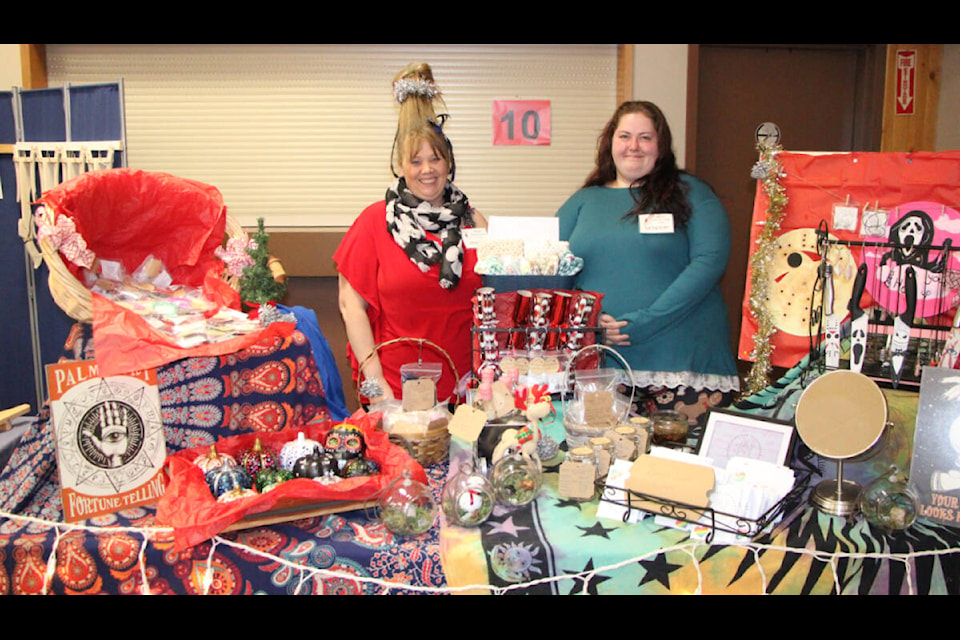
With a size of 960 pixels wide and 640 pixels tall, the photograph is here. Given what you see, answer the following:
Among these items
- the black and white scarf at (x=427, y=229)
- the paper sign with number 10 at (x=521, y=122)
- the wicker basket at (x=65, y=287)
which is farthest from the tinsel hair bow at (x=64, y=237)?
the paper sign with number 10 at (x=521, y=122)

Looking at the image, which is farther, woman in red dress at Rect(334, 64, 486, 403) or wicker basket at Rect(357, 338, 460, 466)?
woman in red dress at Rect(334, 64, 486, 403)

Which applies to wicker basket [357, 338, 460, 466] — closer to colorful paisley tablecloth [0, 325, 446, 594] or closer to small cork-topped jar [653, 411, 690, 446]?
colorful paisley tablecloth [0, 325, 446, 594]

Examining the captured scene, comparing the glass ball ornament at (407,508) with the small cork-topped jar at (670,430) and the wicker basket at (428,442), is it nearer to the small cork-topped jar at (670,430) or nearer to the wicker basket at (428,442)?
the wicker basket at (428,442)

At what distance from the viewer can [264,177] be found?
174 inches

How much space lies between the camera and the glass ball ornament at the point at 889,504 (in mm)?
1517

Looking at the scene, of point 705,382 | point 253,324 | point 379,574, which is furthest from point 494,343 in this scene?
point 705,382

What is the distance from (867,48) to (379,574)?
4.64m

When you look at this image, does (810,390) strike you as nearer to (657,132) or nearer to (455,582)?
(455,582)

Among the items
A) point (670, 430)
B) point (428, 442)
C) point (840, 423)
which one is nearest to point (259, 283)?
point (428, 442)

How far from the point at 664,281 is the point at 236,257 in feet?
4.89

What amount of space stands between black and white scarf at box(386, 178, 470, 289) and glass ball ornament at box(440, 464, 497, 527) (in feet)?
3.51

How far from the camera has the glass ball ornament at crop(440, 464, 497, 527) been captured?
1.51m

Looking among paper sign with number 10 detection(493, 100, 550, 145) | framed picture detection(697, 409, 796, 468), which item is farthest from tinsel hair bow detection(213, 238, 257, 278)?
paper sign with number 10 detection(493, 100, 550, 145)

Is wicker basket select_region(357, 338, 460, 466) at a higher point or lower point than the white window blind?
lower
